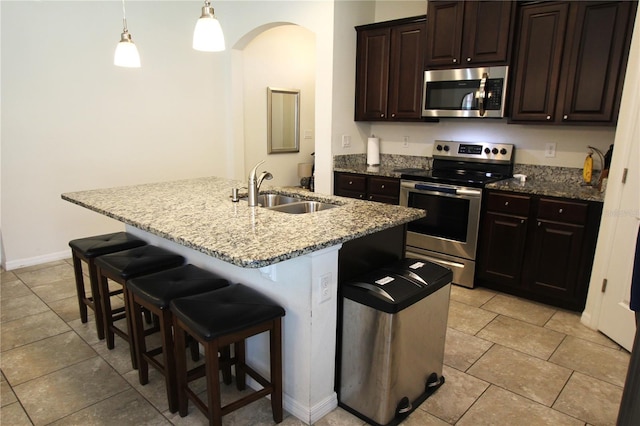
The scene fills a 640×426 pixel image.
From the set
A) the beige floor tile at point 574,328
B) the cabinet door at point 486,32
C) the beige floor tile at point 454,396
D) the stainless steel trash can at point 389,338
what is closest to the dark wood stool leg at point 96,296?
the stainless steel trash can at point 389,338

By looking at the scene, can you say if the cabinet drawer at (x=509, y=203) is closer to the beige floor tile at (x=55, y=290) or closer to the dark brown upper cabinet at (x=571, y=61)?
the dark brown upper cabinet at (x=571, y=61)

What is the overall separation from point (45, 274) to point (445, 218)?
3.67 m

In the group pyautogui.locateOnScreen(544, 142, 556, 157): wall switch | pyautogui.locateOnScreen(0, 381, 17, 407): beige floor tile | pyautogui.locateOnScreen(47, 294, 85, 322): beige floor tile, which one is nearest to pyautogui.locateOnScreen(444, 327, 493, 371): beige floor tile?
pyautogui.locateOnScreen(544, 142, 556, 157): wall switch

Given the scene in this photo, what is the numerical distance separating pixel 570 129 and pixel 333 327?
2.82 meters

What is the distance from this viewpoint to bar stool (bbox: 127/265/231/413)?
6.37 ft

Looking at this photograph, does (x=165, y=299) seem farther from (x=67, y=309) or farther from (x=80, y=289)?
(x=67, y=309)

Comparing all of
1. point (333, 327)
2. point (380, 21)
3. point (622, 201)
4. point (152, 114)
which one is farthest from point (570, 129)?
point (152, 114)

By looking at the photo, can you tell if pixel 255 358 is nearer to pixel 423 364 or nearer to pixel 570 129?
pixel 423 364

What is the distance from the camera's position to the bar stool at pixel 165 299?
1.94m

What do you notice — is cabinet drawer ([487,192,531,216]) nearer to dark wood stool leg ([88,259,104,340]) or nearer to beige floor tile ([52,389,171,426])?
beige floor tile ([52,389,171,426])

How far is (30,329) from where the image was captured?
2.83 meters

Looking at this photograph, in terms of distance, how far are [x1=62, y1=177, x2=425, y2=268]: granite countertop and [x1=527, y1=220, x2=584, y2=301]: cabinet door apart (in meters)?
1.44

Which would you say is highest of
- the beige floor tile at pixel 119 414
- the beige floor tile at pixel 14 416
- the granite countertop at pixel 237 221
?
the granite countertop at pixel 237 221

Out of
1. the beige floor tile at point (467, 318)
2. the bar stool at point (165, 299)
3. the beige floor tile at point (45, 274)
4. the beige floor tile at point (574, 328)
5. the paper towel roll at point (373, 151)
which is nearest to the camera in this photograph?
the bar stool at point (165, 299)
